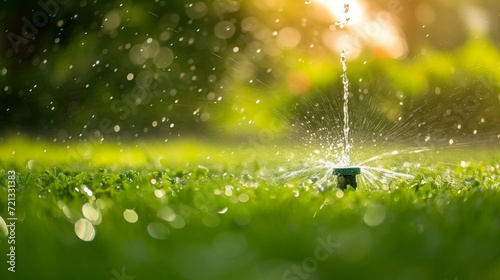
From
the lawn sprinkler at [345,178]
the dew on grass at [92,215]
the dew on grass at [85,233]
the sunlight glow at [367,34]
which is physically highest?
the dew on grass at [85,233]

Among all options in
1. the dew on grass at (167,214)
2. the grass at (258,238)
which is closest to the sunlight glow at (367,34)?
the grass at (258,238)

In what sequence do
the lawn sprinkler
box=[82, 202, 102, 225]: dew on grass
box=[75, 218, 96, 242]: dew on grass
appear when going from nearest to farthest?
box=[75, 218, 96, 242]: dew on grass < box=[82, 202, 102, 225]: dew on grass < the lawn sprinkler

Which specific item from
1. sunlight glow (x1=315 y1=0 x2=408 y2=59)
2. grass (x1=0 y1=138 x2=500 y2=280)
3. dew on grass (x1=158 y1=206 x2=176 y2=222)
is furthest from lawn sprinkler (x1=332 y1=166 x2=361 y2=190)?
sunlight glow (x1=315 y1=0 x2=408 y2=59)

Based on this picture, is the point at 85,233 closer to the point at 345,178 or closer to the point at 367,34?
the point at 345,178

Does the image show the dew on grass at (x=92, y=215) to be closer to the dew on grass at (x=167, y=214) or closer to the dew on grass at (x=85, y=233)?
the dew on grass at (x=167, y=214)

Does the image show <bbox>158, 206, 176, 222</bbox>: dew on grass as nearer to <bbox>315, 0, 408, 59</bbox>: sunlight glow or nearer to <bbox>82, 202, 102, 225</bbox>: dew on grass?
<bbox>82, 202, 102, 225</bbox>: dew on grass

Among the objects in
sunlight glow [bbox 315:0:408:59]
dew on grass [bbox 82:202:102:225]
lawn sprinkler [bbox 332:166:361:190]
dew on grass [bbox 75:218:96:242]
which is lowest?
sunlight glow [bbox 315:0:408:59]

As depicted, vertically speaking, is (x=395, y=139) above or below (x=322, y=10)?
below

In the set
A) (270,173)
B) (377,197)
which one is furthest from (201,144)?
(377,197)

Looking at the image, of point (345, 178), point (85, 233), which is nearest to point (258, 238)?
point (85, 233)

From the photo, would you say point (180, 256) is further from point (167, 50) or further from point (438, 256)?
point (167, 50)

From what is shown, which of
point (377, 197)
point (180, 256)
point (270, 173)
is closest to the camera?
point (180, 256)
